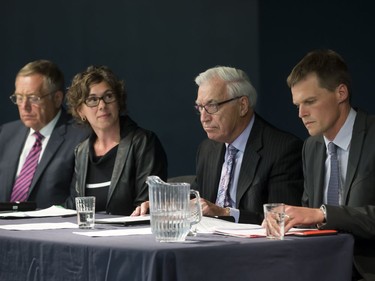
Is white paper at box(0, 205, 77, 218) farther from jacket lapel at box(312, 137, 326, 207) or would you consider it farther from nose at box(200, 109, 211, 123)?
jacket lapel at box(312, 137, 326, 207)

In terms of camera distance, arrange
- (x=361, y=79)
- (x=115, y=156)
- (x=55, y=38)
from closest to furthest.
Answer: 1. (x=115, y=156)
2. (x=361, y=79)
3. (x=55, y=38)

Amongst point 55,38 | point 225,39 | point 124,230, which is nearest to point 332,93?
point 124,230

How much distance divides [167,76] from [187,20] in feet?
1.45

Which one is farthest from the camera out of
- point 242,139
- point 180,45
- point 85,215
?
point 180,45

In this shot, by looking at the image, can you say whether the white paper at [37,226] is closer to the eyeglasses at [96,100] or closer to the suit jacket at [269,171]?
the suit jacket at [269,171]

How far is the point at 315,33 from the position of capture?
5.66 m

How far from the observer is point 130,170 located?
4.81 metres

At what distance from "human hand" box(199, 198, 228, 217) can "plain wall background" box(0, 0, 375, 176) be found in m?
1.82

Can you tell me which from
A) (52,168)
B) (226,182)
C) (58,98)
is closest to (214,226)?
(226,182)

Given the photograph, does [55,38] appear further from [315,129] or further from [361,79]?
[315,129]

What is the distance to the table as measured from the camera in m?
2.67

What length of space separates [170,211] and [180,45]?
3.66 m

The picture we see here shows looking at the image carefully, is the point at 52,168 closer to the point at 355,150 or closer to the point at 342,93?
the point at 342,93

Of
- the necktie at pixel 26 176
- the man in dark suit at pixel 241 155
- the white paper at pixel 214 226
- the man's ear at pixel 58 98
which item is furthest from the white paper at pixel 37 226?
the man's ear at pixel 58 98
